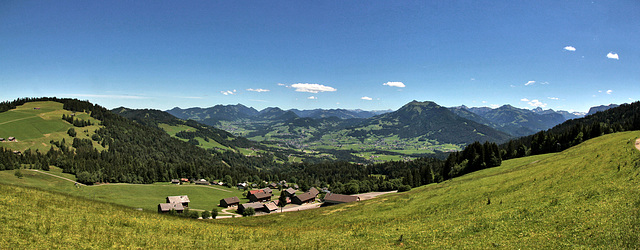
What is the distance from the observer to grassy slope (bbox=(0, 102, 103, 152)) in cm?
13175

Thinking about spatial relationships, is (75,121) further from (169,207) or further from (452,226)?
(452,226)

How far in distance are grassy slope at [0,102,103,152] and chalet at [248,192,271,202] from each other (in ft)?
403

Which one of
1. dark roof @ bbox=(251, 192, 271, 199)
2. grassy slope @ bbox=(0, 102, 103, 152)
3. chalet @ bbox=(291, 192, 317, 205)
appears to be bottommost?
chalet @ bbox=(291, 192, 317, 205)

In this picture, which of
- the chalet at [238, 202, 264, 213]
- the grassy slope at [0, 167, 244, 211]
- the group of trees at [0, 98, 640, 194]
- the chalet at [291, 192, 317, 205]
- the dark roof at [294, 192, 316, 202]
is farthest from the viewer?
the dark roof at [294, 192, 316, 202]

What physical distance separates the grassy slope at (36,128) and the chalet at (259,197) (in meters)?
123

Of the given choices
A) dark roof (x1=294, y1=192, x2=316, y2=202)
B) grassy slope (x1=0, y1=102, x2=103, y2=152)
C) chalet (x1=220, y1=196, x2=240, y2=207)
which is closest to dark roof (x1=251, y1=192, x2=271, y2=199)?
chalet (x1=220, y1=196, x2=240, y2=207)

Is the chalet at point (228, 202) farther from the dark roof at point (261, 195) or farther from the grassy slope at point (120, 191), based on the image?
the dark roof at point (261, 195)

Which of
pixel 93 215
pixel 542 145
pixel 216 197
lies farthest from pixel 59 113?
pixel 542 145

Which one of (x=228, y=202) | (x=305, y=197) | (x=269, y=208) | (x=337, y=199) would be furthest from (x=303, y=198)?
(x=228, y=202)

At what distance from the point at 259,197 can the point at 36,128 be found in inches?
6425

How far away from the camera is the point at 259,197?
104m

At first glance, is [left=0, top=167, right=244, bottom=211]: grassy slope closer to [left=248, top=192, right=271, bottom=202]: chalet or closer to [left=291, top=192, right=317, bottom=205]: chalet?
[left=248, top=192, right=271, bottom=202]: chalet

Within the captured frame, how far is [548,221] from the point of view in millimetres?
18078

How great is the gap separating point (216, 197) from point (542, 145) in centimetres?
12979
